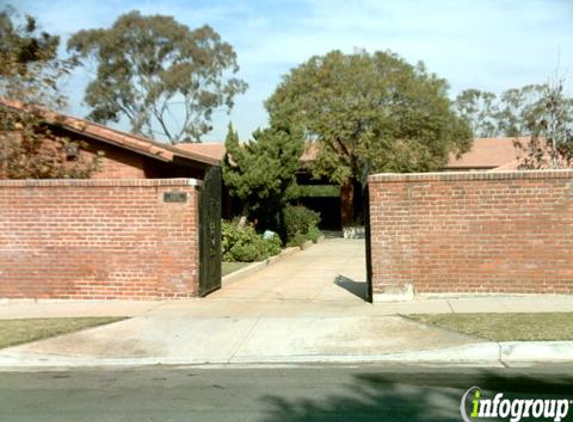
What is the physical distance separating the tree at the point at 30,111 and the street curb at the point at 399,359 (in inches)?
276

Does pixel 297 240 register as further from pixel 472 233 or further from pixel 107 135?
pixel 472 233

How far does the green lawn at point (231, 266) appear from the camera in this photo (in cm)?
1664

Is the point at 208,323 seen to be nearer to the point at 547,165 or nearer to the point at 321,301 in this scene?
the point at 321,301

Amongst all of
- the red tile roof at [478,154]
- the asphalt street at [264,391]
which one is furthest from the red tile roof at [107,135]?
the red tile roof at [478,154]

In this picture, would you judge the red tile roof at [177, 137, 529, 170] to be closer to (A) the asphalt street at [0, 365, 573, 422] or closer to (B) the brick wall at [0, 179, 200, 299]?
(B) the brick wall at [0, 179, 200, 299]

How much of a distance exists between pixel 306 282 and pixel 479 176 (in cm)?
519

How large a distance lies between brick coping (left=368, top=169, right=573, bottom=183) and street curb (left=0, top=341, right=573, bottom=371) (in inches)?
151

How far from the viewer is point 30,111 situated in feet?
48.7

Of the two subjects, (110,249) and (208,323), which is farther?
(110,249)

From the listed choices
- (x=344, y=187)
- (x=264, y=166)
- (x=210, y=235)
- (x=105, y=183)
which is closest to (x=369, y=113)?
(x=344, y=187)

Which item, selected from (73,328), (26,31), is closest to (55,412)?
(73,328)

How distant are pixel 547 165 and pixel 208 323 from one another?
11.8 meters

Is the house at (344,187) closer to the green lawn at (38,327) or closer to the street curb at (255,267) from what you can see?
the street curb at (255,267)

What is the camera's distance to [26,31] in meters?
15.4
